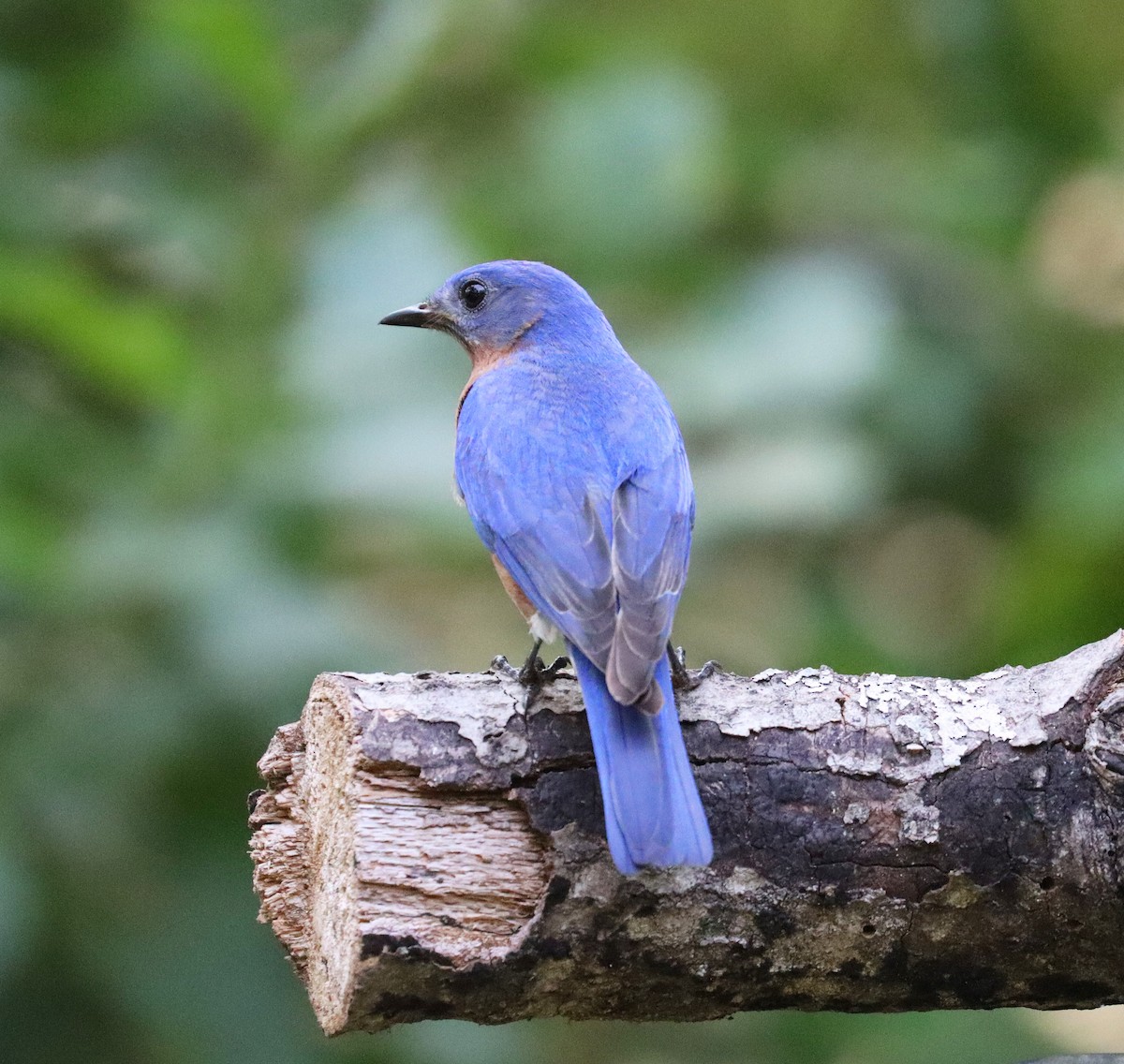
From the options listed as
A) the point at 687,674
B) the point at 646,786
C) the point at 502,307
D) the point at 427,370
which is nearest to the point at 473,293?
the point at 502,307

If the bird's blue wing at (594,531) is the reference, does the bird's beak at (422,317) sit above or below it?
above

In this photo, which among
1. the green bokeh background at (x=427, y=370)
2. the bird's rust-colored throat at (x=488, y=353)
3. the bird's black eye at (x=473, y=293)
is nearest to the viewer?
the green bokeh background at (x=427, y=370)

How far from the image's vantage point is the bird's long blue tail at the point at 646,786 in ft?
9.11

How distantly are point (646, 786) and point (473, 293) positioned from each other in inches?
108

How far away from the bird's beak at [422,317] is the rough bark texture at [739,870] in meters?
2.25

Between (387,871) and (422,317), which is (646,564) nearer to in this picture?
(387,871)

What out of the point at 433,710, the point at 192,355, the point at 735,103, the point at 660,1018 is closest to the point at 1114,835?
the point at 660,1018

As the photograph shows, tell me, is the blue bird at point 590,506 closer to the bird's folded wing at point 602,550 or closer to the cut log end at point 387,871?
the bird's folded wing at point 602,550

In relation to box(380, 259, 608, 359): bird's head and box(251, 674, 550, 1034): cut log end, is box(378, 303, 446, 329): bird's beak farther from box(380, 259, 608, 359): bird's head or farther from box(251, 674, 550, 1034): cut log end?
box(251, 674, 550, 1034): cut log end

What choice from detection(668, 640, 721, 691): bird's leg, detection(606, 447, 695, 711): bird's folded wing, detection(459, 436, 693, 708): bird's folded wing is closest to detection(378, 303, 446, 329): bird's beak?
detection(459, 436, 693, 708): bird's folded wing

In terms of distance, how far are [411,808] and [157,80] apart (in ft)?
10.7

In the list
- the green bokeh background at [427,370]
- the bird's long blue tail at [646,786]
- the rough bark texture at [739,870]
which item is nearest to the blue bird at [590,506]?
the bird's long blue tail at [646,786]

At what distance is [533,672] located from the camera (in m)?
3.34

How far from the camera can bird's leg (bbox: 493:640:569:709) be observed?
3193mm
